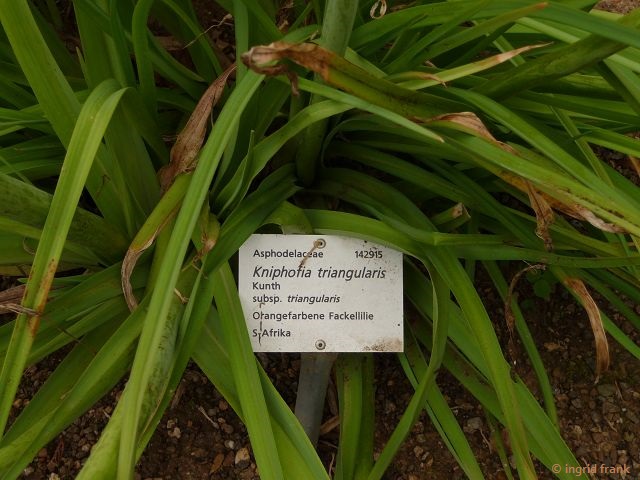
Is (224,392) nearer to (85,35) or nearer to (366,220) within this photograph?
(366,220)

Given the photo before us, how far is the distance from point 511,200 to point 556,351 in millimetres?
241

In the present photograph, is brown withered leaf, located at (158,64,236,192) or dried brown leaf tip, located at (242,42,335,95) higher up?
brown withered leaf, located at (158,64,236,192)

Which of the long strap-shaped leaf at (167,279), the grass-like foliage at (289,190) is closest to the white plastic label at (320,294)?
the grass-like foliage at (289,190)

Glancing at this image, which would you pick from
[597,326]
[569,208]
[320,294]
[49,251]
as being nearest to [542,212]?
[569,208]

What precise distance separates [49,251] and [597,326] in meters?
0.55

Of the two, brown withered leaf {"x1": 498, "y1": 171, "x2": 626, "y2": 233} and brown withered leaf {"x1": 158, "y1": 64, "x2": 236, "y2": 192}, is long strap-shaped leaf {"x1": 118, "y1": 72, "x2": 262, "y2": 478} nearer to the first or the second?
brown withered leaf {"x1": 158, "y1": 64, "x2": 236, "y2": 192}

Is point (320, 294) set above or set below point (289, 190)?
below

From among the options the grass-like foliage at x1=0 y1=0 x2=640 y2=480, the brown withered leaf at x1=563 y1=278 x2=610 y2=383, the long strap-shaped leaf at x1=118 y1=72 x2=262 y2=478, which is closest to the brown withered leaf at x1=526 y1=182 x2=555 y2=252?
the grass-like foliage at x1=0 y1=0 x2=640 y2=480

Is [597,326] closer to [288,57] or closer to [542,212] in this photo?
[542,212]

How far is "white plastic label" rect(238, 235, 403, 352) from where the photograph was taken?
29.6 inches

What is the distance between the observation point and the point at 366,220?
0.74 meters

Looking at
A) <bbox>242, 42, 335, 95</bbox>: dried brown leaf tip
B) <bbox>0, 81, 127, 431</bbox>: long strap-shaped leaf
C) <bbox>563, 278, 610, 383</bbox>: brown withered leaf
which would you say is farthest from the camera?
<bbox>563, 278, 610, 383</bbox>: brown withered leaf

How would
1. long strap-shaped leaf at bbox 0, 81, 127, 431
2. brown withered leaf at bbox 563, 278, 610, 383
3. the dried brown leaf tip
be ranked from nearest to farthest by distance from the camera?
the dried brown leaf tip
long strap-shaped leaf at bbox 0, 81, 127, 431
brown withered leaf at bbox 563, 278, 610, 383

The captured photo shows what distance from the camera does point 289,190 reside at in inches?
31.0
